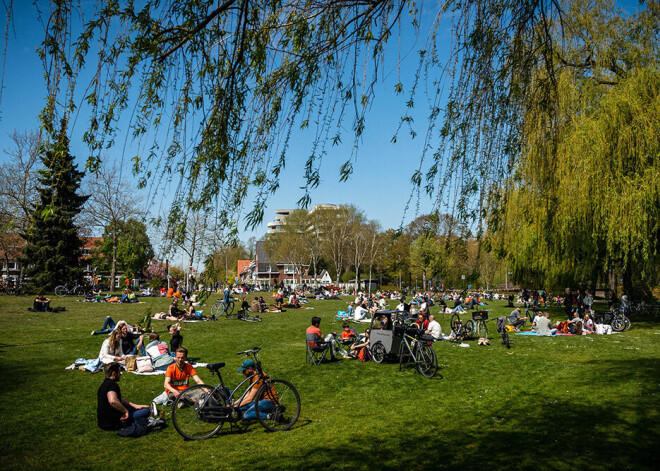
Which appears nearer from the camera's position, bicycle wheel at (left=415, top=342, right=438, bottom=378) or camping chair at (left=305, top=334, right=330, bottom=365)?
bicycle wheel at (left=415, top=342, right=438, bottom=378)

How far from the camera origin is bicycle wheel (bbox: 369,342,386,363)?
39.4ft

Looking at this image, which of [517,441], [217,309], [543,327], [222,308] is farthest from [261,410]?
[222,308]

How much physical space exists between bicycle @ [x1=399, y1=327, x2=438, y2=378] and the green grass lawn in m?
0.33

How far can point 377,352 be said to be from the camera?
39.9 ft

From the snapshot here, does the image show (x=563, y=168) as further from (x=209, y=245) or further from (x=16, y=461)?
(x=16, y=461)

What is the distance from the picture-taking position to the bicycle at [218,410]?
6855 mm

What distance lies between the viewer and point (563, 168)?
15.6 meters

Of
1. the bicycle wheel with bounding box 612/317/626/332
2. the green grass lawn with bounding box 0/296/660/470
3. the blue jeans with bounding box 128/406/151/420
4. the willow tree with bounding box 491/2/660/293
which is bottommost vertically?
the green grass lawn with bounding box 0/296/660/470

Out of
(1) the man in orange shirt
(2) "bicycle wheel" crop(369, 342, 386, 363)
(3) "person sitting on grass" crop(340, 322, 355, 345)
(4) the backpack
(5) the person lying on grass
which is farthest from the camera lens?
(3) "person sitting on grass" crop(340, 322, 355, 345)

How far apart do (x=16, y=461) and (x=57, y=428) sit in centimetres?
119

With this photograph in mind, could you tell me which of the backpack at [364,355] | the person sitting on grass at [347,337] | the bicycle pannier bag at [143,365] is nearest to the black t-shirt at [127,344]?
the bicycle pannier bag at [143,365]

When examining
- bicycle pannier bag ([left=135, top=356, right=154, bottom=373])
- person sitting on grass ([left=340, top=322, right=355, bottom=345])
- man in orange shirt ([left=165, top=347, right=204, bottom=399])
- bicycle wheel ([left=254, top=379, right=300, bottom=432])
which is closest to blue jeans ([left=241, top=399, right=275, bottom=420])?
bicycle wheel ([left=254, top=379, right=300, bottom=432])

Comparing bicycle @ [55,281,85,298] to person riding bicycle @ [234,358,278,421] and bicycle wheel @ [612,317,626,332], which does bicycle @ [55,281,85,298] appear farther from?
bicycle wheel @ [612,317,626,332]

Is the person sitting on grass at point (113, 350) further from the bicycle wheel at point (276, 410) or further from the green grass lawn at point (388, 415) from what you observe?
the bicycle wheel at point (276, 410)
